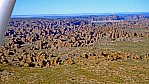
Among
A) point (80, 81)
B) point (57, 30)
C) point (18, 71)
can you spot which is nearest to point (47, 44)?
point (57, 30)

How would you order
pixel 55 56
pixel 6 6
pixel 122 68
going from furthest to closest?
pixel 55 56, pixel 122 68, pixel 6 6


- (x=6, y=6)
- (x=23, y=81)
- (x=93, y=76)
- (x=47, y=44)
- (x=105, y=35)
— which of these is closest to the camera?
(x=6, y=6)

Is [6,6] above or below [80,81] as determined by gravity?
above

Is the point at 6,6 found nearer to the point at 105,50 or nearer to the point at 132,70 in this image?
the point at 132,70

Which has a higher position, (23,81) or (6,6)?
(6,6)

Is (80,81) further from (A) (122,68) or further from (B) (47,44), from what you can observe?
(B) (47,44)

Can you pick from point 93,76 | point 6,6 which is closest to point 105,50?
point 93,76

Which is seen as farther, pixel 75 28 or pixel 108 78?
pixel 75 28

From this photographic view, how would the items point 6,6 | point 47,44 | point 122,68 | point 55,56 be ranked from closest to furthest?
point 6,6 < point 122,68 < point 55,56 < point 47,44

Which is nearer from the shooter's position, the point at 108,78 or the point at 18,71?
the point at 108,78
